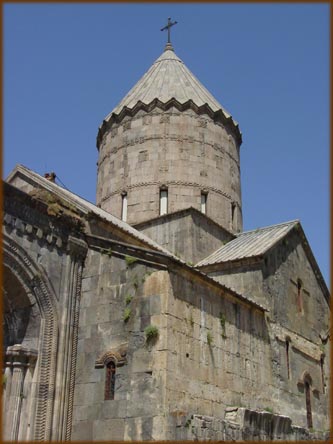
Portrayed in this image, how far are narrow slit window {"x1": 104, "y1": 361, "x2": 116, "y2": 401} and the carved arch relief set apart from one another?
90 cm

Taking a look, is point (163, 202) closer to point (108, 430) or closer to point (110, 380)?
point (110, 380)

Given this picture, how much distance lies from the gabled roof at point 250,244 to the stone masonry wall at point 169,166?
0.97 metres

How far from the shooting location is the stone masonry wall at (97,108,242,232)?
16.6m

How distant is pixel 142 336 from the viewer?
9578 millimetres

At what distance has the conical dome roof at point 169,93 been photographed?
1764 centimetres

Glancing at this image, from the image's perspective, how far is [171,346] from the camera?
9.43 m

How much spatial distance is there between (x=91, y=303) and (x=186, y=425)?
2828mm

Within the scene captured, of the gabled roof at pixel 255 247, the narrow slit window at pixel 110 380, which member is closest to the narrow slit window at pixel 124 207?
the gabled roof at pixel 255 247

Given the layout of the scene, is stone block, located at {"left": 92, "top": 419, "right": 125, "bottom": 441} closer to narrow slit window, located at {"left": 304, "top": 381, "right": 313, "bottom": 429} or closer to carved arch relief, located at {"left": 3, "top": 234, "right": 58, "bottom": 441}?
carved arch relief, located at {"left": 3, "top": 234, "right": 58, "bottom": 441}

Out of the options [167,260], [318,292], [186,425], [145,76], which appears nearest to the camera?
[186,425]

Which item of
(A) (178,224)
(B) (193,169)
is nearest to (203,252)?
(A) (178,224)

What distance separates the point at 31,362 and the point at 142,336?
1883 mm

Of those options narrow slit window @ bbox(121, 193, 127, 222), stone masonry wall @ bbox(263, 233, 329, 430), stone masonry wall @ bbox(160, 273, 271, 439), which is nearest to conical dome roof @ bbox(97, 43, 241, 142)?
narrow slit window @ bbox(121, 193, 127, 222)

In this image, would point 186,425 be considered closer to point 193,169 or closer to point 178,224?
point 178,224
